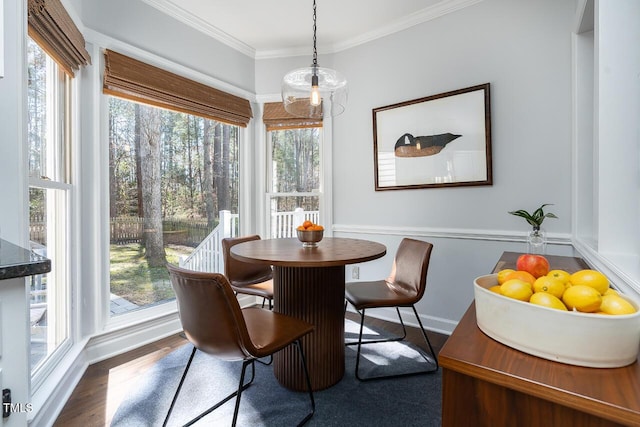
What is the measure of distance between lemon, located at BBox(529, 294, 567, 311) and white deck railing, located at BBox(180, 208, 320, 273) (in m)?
2.80

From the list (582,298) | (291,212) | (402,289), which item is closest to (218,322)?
(582,298)

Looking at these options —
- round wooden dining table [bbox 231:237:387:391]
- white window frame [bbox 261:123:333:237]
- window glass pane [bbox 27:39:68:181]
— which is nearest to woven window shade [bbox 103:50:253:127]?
window glass pane [bbox 27:39:68:181]

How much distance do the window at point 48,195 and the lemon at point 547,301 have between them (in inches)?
86.0

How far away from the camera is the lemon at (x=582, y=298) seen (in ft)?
2.16

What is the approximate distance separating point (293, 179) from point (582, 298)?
3.03 meters

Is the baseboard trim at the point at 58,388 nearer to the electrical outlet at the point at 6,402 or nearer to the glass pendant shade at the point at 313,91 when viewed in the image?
the electrical outlet at the point at 6,402

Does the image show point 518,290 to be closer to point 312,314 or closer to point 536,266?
point 536,266

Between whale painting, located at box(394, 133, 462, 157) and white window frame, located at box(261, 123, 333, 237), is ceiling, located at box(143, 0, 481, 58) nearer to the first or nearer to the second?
white window frame, located at box(261, 123, 333, 237)

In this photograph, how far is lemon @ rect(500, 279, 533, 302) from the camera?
73 centimetres

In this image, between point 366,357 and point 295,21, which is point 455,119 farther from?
point 366,357

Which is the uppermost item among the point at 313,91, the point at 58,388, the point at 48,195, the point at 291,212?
the point at 313,91

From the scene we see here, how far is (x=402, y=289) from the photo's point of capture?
2281 millimetres

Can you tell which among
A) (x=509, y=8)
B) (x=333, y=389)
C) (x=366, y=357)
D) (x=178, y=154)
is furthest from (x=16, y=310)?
(x=509, y=8)

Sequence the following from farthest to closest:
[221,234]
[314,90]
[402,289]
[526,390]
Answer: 1. [221,234]
2. [402,289]
3. [314,90]
4. [526,390]
